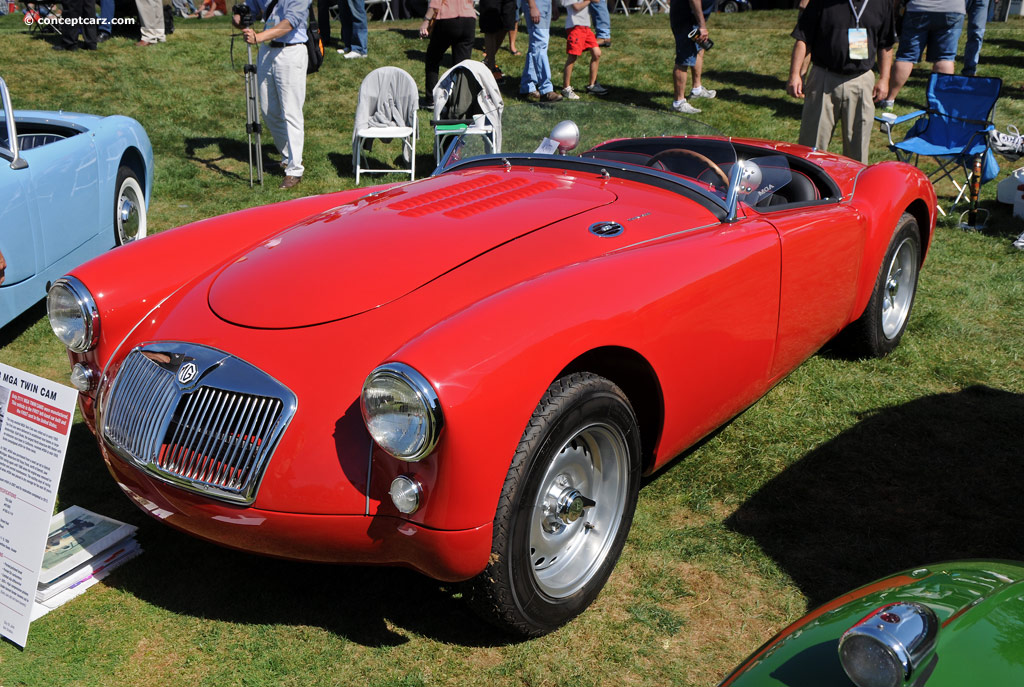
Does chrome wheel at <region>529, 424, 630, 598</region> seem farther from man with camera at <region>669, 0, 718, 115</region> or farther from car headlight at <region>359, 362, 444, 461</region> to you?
man with camera at <region>669, 0, 718, 115</region>

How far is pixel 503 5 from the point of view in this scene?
441 inches

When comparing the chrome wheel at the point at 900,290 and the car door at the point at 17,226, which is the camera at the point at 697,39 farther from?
the car door at the point at 17,226

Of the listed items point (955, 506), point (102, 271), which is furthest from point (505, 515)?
point (955, 506)

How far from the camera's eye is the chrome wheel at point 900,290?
4844 millimetres

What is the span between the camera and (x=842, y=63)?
6.52 meters

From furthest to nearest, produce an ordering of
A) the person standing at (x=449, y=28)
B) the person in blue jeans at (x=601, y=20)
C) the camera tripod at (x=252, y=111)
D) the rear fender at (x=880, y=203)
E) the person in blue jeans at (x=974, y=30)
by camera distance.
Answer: the person in blue jeans at (x=601, y=20), the person in blue jeans at (x=974, y=30), the person standing at (x=449, y=28), the camera tripod at (x=252, y=111), the rear fender at (x=880, y=203)

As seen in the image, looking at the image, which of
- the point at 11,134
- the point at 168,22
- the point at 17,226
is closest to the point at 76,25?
the point at 168,22

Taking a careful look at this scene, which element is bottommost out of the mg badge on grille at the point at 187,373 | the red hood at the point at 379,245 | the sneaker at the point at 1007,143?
the mg badge on grille at the point at 187,373

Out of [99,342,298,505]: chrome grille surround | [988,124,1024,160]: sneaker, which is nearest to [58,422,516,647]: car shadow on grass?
[99,342,298,505]: chrome grille surround

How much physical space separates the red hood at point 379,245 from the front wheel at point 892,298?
178cm

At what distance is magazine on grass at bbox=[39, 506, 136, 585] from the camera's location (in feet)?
9.82

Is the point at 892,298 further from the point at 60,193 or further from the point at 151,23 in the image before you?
the point at 151,23

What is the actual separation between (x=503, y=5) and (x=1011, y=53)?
7.47m
